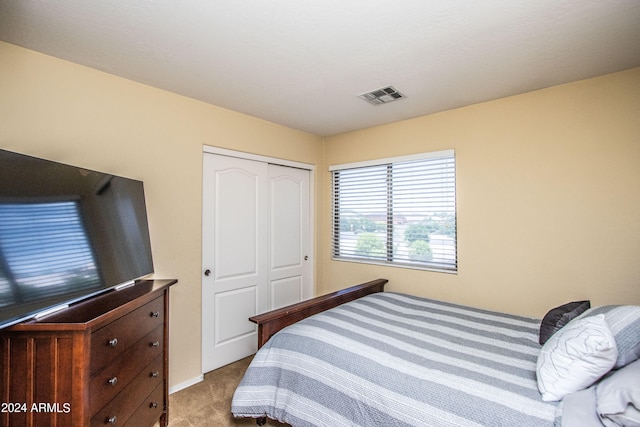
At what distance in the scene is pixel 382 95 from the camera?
2.51 m

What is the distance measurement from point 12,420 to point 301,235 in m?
2.74

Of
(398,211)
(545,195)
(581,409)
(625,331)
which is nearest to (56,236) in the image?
(581,409)

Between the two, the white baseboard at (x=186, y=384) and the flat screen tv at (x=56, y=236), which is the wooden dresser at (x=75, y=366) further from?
the white baseboard at (x=186, y=384)

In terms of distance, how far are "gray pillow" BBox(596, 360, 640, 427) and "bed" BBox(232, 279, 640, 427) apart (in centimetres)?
4

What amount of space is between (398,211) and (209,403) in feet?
8.05

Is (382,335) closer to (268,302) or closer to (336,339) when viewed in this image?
(336,339)

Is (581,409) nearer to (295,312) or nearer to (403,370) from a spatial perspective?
(403,370)

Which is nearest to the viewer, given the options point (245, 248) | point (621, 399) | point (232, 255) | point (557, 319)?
point (621, 399)

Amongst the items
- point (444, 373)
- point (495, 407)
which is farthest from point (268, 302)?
point (495, 407)

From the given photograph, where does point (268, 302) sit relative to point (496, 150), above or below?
below

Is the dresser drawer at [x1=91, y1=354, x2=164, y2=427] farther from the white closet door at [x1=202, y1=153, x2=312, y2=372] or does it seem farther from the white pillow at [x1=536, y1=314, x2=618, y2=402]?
the white pillow at [x1=536, y1=314, x2=618, y2=402]

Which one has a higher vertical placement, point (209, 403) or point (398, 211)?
point (398, 211)

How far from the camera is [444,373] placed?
56.9 inches

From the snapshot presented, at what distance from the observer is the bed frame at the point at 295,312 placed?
6.66 ft
